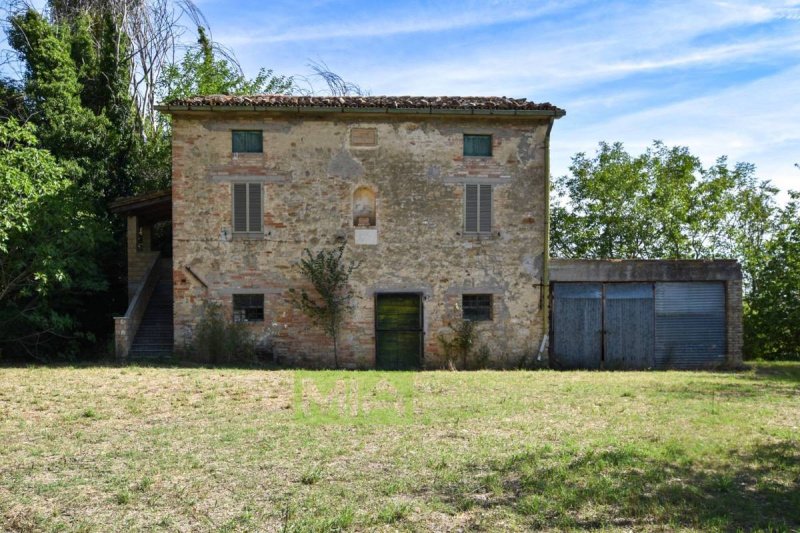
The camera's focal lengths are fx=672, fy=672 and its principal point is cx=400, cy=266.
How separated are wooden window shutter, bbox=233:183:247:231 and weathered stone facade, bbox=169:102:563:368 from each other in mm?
158

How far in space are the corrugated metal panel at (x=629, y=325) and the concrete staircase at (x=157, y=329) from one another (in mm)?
10622

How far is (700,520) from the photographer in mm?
5203

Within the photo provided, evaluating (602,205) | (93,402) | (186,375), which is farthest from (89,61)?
(602,205)

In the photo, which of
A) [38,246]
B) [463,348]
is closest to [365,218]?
[463,348]

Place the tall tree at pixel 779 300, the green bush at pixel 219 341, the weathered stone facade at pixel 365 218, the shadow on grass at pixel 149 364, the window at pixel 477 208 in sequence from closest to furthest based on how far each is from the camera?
1. the shadow on grass at pixel 149 364
2. the green bush at pixel 219 341
3. the weathered stone facade at pixel 365 218
4. the window at pixel 477 208
5. the tall tree at pixel 779 300

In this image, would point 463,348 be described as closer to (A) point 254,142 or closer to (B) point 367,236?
(B) point 367,236

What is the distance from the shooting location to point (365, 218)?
16.1 meters

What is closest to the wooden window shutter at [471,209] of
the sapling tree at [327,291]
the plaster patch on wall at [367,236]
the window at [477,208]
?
the window at [477,208]

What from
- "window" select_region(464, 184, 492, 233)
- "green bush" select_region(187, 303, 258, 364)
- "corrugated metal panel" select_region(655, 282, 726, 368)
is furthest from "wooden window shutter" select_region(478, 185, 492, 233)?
"green bush" select_region(187, 303, 258, 364)

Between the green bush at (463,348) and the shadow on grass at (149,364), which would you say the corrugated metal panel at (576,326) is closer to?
the green bush at (463,348)

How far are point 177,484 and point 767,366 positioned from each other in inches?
646

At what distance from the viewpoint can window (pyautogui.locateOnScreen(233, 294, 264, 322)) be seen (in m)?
15.9

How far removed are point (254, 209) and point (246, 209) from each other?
186 millimetres

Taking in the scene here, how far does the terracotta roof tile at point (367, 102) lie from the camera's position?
1555 cm
